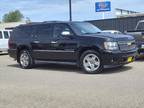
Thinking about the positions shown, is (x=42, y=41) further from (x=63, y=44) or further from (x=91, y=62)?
(x=91, y=62)

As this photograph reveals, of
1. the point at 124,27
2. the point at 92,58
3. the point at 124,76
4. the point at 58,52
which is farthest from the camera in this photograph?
the point at 124,27

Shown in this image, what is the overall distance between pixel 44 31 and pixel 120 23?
16217 millimetres

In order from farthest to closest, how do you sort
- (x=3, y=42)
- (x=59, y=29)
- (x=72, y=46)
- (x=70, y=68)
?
(x=3, y=42) < (x=70, y=68) < (x=59, y=29) < (x=72, y=46)

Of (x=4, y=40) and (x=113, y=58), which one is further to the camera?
(x=4, y=40)

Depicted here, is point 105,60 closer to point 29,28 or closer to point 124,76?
point 124,76

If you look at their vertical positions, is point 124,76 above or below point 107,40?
below

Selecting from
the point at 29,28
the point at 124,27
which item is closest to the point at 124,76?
the point at 29,28

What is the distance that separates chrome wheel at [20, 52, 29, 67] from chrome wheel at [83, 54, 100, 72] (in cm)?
300

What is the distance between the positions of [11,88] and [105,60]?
338 centimetres

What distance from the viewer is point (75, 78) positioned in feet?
37.7

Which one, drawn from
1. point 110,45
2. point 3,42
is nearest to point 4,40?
point 3,42

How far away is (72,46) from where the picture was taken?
42.0 feet

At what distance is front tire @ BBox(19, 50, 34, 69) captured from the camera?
14514 millimetres

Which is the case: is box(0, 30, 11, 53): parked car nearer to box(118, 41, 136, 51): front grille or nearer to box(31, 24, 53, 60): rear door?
box(31, 24, 53, 60): rear door
